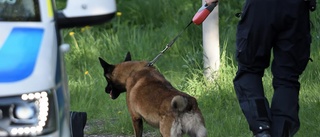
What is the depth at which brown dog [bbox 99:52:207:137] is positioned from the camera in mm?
6461

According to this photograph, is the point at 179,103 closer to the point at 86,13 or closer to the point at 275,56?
the point at 275,56

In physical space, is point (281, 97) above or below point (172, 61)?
above

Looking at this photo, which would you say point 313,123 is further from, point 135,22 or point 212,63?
point 135,22

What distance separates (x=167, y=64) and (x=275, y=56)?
367 cm

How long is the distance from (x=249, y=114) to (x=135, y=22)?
5873 millimetres

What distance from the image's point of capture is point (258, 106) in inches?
245

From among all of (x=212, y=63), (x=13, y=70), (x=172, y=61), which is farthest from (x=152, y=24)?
(x=13, y=70)

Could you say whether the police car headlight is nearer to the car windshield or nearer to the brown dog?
the car windshield

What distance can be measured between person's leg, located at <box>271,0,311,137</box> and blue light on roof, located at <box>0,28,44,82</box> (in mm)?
2101

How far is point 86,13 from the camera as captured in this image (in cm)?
459

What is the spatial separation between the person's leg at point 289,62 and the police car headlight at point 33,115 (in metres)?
2.27

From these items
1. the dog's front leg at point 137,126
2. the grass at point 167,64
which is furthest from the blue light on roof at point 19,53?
the grass at point 167,64

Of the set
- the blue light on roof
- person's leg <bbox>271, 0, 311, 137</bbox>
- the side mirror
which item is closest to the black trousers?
person's leg <bbox>271, 0, 311, 137</bbox>

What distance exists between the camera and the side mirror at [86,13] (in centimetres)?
460
